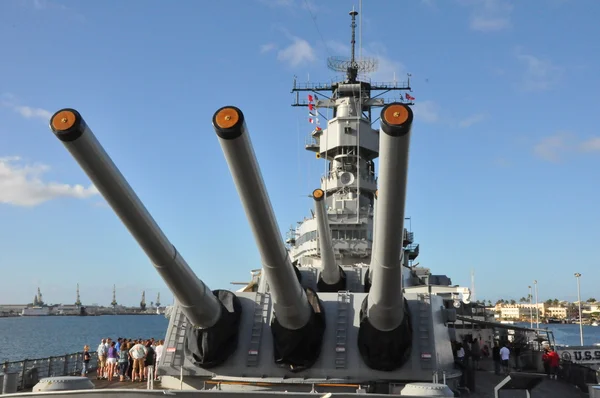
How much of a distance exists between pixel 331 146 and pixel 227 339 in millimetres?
16917

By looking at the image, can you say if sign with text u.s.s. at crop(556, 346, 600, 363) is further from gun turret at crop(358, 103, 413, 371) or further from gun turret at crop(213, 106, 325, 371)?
gun turret at crop(213, 106, 325, 371)

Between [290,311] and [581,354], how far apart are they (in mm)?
11936

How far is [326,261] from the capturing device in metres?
10.4

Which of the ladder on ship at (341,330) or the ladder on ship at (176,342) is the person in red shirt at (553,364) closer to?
the ladder on ship at (341,330)

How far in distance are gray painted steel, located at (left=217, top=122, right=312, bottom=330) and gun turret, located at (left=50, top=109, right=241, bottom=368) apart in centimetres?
80

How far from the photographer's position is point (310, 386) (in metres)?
7.05

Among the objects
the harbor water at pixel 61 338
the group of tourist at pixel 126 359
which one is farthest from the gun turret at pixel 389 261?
the harbor water at pixel 61 338

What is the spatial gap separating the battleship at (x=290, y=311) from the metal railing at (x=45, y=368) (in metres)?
4.40

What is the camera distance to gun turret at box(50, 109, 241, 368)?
471 centimetres

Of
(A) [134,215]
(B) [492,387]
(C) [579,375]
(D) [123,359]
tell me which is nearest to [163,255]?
(A) [134,215]

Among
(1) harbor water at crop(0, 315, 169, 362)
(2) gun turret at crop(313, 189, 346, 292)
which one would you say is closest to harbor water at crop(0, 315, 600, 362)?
(1) harbor water at crop(0, 315, 169, 362)

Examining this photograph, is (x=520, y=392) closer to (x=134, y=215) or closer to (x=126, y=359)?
(x=134, y=215)

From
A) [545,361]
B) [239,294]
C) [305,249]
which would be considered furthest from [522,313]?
[239,294]

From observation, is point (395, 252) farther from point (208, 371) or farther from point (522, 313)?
point (522, 313)
